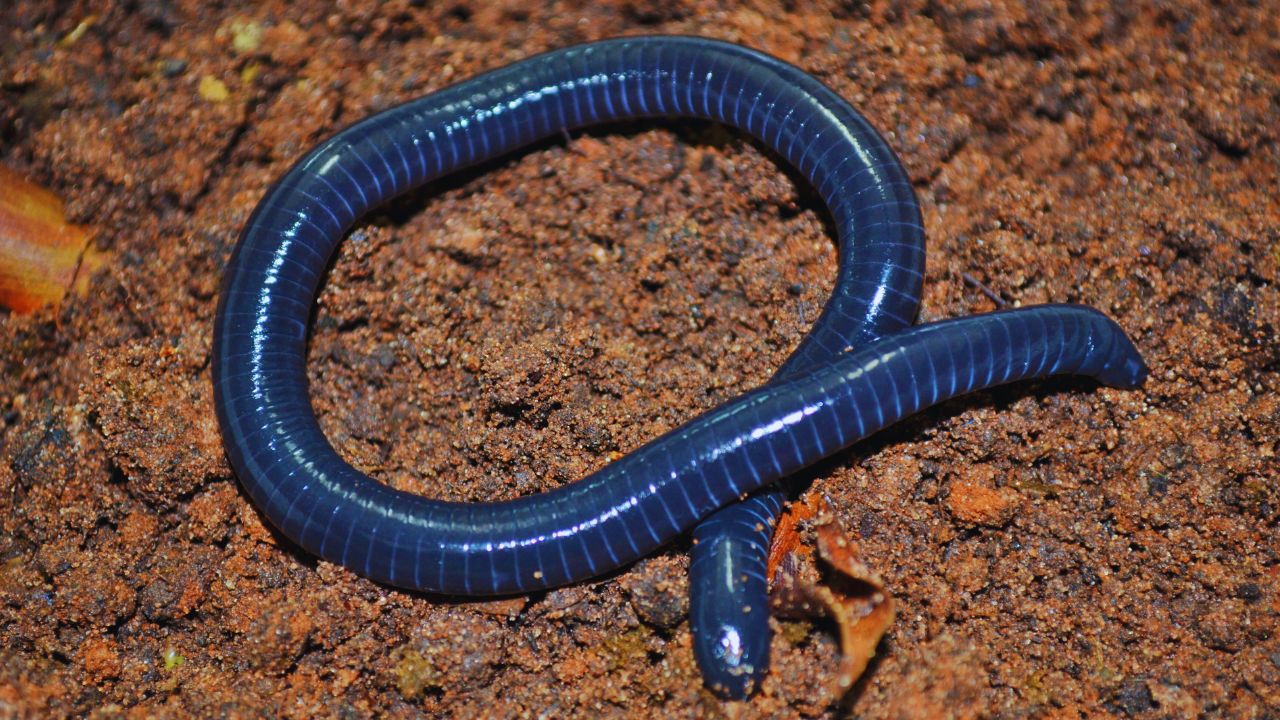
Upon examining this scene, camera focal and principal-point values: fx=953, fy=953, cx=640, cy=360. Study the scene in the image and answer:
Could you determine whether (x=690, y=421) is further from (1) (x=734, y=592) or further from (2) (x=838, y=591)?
(2) (x=838, y=591)

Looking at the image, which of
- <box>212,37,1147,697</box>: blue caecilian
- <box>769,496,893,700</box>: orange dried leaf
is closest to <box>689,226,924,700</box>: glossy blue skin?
<box>212,37,1147,697</box>: blue caecilian

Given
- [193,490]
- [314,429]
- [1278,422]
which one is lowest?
[193,490]

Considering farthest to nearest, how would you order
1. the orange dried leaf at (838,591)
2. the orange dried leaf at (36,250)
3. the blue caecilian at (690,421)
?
the orange dried leaf at (36,250) < the blue caecilian at (690,421) < the orange dried leaf at (838,591)

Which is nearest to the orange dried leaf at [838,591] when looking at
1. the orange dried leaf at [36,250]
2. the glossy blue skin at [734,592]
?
the glossy blue skin at [734,592]

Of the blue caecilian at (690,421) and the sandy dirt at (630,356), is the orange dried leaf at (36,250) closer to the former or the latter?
the sandy dirt at (630,356)

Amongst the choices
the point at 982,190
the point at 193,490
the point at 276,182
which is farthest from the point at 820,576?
the point at 276,182

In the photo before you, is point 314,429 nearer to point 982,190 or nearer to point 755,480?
point 755,480
